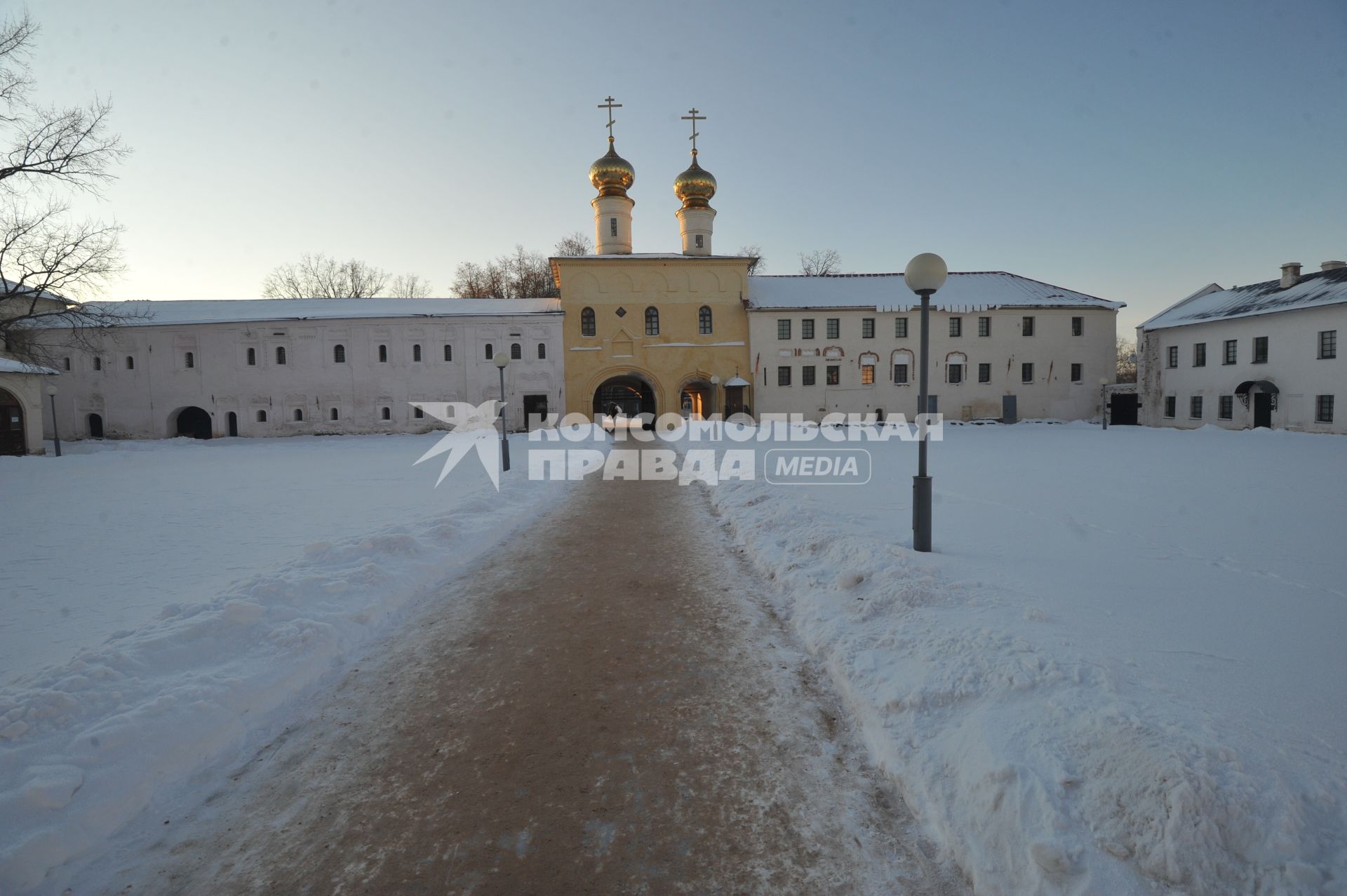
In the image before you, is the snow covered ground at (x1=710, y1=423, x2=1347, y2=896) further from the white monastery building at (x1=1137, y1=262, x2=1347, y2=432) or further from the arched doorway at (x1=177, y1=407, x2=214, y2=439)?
the arched doorway at (x1=177, y1=407, x2=214, y2=439)

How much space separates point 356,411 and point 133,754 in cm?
3869

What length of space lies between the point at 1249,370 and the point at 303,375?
1998 inches

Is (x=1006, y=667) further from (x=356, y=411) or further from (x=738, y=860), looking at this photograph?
(x=356, y=411)

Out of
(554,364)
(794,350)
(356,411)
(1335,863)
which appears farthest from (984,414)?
(1335,863)

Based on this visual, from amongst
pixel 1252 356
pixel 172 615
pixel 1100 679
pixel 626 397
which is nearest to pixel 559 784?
pixel 1100 679

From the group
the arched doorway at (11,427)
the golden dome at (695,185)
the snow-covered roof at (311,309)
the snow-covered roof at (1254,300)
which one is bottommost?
the arched doorway at (11,427)

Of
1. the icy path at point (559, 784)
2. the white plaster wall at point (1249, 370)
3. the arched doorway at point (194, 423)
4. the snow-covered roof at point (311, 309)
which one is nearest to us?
the icy path at point (559, 784)

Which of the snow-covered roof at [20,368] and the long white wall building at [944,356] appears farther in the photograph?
the long white wall building at [944,356]

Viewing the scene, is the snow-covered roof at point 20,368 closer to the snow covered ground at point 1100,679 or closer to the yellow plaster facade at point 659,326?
the yellow plaster facade at point 659,326

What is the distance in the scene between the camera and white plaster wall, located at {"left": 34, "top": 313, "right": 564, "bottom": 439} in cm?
3769

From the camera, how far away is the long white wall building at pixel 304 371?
3769 cm

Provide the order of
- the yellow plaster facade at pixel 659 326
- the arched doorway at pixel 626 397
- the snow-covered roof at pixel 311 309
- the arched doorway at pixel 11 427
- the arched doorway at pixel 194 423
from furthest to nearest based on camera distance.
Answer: the arched doorway at pixel 626 397, the arched doorway at pixel 194 423, the yellow plaster facade at pixel 659 326, the snow-covered roof at pixel 311 309, the arched doorway at pixel 11 427

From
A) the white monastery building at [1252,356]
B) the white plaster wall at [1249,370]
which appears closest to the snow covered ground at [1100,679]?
the white plaster wall at [1249,370]

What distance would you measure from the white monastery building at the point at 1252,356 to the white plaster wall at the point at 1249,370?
3cm
